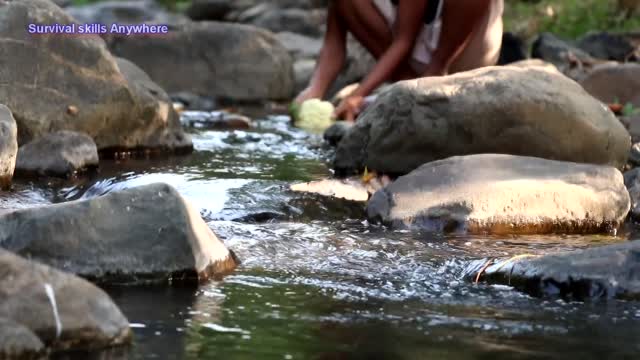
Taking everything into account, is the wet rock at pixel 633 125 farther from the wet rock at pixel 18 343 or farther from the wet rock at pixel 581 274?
the wet rock at pixel 18 343

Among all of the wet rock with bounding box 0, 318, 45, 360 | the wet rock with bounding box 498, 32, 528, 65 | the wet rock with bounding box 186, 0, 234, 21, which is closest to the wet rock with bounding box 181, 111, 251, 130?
the wet rock with bounding box 498, 32, 528, 65

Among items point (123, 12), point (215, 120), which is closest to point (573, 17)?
point (215, 120)

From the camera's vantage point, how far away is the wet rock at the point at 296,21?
15.1 m

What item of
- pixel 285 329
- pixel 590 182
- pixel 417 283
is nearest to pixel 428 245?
pixel 417 283

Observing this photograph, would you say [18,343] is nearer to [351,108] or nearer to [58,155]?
[58,155]

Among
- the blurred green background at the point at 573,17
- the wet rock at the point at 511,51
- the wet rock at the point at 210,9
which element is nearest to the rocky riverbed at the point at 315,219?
the wet rock at the point at 511,51

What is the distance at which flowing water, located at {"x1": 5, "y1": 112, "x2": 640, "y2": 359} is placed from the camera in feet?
9.77

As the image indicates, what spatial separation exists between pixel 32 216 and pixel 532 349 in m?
1.51

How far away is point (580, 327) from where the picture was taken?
3.23m

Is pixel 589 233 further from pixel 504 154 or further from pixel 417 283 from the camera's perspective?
pixel 417 283

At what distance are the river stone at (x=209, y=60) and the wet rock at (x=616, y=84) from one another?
3.06 m

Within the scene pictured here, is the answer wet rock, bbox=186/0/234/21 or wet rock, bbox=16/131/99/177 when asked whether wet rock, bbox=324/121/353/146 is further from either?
wet rock, bbox=186/0/234/21

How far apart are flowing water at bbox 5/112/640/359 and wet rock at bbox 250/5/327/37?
32.7 ft

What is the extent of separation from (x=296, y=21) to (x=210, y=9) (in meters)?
3.58
